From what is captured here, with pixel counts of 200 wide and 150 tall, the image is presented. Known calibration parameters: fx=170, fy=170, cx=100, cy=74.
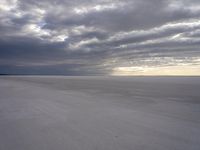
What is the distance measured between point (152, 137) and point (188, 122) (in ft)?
6.65

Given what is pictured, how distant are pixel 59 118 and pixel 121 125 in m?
2.20

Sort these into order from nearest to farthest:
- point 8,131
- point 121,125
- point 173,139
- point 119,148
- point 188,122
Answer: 1. point 119,148
2. point 173,139
3. point 8,131
4. point 121,125
5. point 188,122

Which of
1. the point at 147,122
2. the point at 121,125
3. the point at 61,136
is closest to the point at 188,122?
the point at 147,122

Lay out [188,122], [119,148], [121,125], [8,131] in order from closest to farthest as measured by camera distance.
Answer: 1. [119,148]
2. [8,131]
3. [121,125]
4. [188,122]

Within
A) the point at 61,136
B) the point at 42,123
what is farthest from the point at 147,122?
the point at 42,123

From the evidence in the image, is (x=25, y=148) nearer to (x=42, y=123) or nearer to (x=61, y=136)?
(x=61, y=136)

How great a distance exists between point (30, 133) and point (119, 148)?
2.37 m

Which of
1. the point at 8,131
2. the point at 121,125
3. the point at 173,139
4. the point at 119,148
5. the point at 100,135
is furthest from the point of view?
the point at 121,125

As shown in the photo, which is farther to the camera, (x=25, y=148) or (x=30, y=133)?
(x=30, y=133)

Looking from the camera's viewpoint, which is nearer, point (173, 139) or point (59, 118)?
point (173, 139)

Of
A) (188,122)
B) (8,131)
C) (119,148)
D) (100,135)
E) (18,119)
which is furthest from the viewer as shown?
(18,119)

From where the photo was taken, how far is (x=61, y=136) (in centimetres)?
414

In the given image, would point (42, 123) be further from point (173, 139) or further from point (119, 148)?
point (173, 139)

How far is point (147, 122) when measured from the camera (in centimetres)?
532
